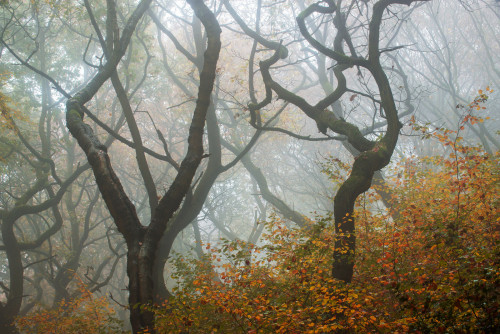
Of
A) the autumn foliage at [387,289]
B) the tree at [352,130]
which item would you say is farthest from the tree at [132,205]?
the tree at [352,130]

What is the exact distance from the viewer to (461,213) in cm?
572

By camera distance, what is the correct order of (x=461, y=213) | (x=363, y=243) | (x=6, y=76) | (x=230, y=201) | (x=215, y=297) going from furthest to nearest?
(x=230, y=201)
(x=6, y=76)
(x=363, y=243)
(x=461, y=213)
(x=215, y=297)

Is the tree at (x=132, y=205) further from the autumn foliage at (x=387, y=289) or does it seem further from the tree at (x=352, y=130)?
the tree at (x=352, y=130)

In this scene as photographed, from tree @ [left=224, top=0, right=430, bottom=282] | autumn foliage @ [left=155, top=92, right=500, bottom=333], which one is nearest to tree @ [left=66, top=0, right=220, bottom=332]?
autumn foliage @ [left=155, top=92, right=500, bottom=333]

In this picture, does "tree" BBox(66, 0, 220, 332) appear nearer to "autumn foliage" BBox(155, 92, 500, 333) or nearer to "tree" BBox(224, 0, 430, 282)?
"autumn foliage" BBox(155, 92, 500, 333)

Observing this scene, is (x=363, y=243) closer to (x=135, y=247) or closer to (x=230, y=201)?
(x=135, y=247)

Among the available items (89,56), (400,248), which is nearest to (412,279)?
(400,248)

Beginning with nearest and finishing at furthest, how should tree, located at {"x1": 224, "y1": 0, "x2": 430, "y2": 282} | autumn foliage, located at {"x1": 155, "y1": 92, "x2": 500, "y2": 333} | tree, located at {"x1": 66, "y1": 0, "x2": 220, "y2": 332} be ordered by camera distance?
autumn foliage, located at {"x1": 155, "y1": 92, "x2": 500, "y2": 333}, tree, located at {"x1": 66, "y1": 0, "x2": 220, "y2": 332}, tree, located at {"x1": 224, "y1": 0, "x2": 430, "y2": 282}

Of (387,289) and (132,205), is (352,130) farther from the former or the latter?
(132,205)

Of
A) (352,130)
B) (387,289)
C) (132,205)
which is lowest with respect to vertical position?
(387,289)

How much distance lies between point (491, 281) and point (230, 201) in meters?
24.4

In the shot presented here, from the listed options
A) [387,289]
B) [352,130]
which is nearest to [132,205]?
[387,289]

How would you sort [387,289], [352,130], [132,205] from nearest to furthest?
[387,289], [132,205], [352,130]

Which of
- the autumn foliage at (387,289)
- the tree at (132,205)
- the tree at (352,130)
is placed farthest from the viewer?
the tree at (352,130)
